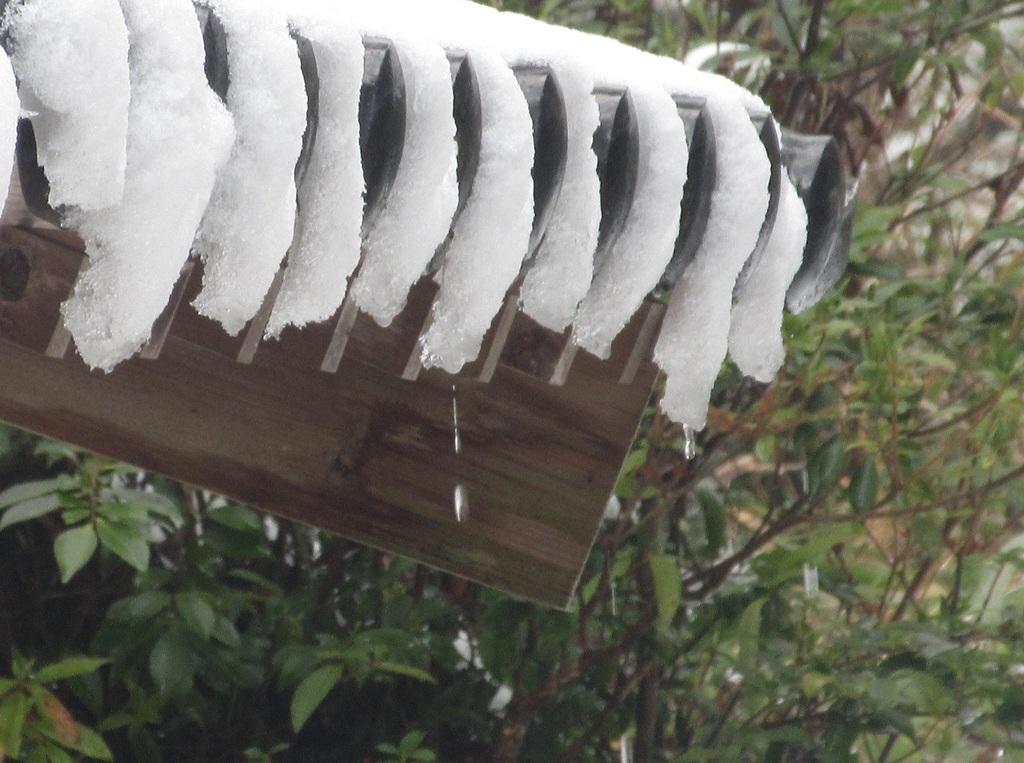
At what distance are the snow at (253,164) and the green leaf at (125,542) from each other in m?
0.75

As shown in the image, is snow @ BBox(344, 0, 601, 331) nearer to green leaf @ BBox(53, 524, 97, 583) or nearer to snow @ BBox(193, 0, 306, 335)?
snow @ BBox(193, 0, 306, 335)

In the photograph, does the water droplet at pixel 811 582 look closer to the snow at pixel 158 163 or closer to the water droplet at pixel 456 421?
the water droplet at pixel 456 421

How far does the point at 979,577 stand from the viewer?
185 cm

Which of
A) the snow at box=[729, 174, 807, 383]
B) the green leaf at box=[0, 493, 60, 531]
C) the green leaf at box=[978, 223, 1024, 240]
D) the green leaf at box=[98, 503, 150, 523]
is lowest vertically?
the green leaf at box=[0, 493, 60, 531]

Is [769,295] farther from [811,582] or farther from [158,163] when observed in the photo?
[811,582]

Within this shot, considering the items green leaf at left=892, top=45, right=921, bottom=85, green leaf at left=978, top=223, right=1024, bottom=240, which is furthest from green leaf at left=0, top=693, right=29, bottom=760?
green leaf at left=892, top=45, right=921, bottom=85

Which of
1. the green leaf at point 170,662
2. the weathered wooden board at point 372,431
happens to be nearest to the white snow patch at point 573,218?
the weathered wooden board at point 372,431

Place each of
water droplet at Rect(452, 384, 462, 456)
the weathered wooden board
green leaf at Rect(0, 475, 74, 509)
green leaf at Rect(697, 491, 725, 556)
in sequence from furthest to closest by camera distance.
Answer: green leaf at Rect(697, 491, 725, 556)
green leaf at Rect(0, 475, 74, 509)
water droplet at Rect(452, 384, 462, 456)
the weathered wooden board

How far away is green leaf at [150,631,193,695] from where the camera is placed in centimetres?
162

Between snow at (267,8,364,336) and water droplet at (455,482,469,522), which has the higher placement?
snow at (267,8,364,336)

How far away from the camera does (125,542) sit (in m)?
1.46

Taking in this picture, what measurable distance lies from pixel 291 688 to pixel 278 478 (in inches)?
37.1

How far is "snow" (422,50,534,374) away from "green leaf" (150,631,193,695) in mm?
918

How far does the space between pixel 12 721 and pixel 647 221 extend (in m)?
0.97
